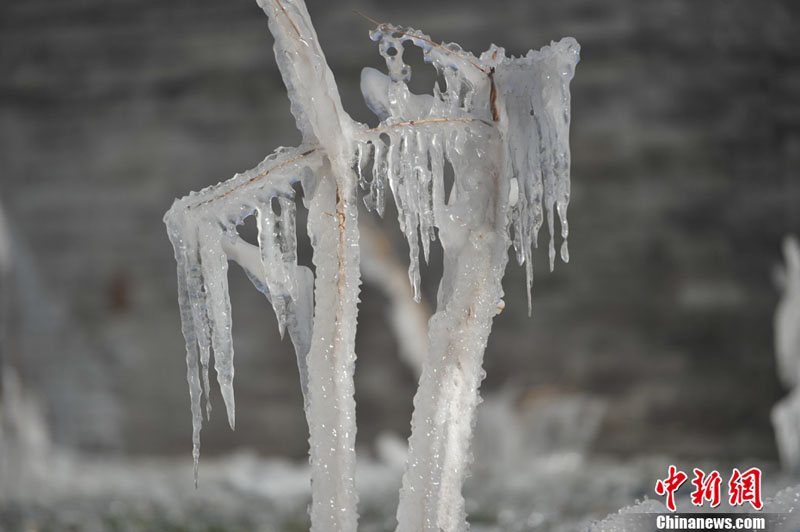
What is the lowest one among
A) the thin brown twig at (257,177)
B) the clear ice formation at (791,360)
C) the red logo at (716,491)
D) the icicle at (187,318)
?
the red logo at (716,491)

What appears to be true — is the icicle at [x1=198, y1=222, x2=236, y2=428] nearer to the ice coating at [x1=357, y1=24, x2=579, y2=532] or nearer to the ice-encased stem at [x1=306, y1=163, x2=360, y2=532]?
the ice-encased stem at [x1=306, y1=163, x2=360, y2=532]

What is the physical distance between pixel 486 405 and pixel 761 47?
6.20 feet

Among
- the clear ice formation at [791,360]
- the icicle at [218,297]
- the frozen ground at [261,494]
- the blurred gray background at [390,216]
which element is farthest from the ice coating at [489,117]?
the blurred gray background at [390,216]

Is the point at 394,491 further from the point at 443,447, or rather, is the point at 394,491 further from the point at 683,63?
the point at 683,63

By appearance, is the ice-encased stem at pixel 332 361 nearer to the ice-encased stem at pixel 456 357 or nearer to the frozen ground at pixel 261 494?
the ice-encased stem at pixel 456 357

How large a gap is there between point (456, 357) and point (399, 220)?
20cm

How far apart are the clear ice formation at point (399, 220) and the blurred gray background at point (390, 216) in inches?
81.9

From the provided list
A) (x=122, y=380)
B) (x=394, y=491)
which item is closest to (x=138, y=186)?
(x=122, y=380)

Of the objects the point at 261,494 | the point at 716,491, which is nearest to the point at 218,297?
→ the point at 716,491

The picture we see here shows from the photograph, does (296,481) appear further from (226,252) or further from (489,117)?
(489,117)

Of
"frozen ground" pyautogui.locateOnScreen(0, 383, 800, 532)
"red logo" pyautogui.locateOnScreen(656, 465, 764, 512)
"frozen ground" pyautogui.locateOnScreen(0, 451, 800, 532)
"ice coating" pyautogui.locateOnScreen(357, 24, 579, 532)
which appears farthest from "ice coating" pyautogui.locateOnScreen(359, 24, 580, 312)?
"frozen ground" pyautogui.locateOnScreen(0, 383, 800, 532)

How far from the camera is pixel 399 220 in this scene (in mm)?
898

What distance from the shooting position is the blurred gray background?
2.82 meters

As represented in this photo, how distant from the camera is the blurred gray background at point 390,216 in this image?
2822 mm
